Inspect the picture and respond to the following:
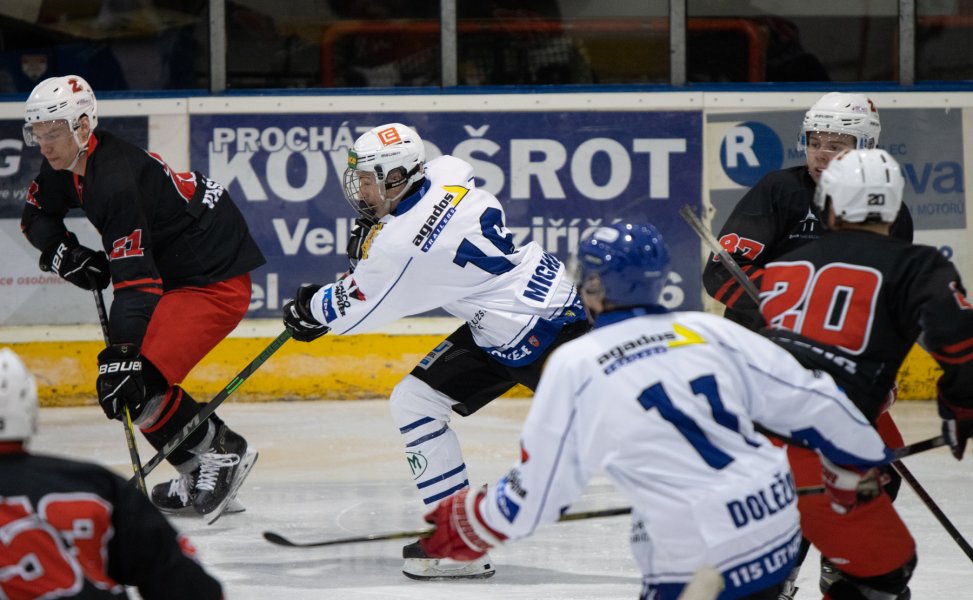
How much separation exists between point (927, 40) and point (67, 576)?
211 inches

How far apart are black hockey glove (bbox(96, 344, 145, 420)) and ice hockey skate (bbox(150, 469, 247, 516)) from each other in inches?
15.7

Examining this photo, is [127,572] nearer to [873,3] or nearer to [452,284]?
[452,284]

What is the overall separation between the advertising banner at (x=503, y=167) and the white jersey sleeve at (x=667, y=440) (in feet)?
13.2

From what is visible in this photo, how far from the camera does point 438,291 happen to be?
12.1 feet

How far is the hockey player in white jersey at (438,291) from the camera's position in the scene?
365cm

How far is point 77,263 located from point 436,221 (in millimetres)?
1334

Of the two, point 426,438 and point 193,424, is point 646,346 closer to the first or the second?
point 426,438

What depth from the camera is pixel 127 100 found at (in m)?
6.20

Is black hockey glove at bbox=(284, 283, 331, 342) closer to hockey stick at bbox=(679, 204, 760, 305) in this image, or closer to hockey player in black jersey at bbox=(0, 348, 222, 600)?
hockey stick at bbox=(679, 204, 760, 305)

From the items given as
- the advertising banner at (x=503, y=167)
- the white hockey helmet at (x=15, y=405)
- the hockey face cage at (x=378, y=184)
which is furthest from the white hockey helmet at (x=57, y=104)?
the white hockey helmet at (x=15, y=405)

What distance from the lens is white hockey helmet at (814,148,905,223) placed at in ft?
8.79

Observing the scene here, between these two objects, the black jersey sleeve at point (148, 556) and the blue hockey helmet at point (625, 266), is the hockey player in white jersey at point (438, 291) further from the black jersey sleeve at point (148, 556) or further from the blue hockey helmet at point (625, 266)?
the black jersey sleeve at point (148, 556)

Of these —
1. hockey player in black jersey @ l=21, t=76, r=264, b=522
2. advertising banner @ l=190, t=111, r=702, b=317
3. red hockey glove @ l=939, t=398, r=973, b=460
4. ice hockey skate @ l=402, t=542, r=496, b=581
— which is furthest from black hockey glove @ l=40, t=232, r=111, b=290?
red hockey glove @ l=939, t=398, r=973, b=460

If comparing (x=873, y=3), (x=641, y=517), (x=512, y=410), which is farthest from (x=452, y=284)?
(x=873, y=3)
